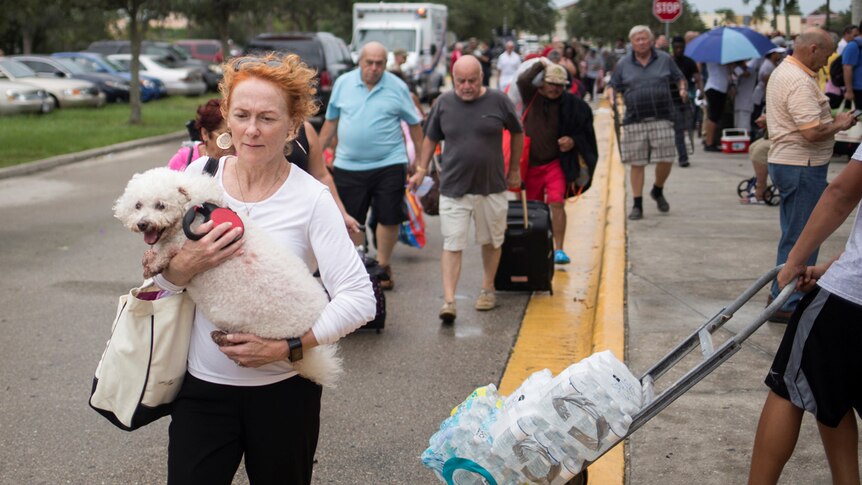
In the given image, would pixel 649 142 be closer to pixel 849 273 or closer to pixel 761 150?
pixel 761 150

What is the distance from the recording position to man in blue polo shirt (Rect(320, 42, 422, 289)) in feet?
27.3

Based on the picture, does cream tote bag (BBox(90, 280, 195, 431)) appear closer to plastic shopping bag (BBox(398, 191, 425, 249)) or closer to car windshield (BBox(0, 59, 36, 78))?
plastic shopping bag (BBox(398, 191, 425, 249))

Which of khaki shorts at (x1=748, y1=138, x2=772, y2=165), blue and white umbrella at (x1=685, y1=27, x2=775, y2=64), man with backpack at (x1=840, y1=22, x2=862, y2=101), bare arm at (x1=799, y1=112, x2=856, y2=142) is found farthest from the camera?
blue and white umbrella at (x1=685, y1=27, x2=775, y2=64)

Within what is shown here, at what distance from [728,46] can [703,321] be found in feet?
33.0

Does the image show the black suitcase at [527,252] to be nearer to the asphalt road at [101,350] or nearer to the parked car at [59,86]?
the asphalt road at [101,350]

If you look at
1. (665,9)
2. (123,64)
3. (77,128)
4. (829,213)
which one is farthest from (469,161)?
(123,64)

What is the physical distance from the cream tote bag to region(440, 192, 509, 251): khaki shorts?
4.62 meters

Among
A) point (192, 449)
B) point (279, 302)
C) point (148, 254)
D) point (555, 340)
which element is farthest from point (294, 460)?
point (555, 340)

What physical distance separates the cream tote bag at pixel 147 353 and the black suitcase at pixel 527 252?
17.1ft

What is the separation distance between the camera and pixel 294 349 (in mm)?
2975

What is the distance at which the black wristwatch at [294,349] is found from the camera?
2.97 meters

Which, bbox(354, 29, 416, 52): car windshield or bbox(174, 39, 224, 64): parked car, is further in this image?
bbox(174, 39, 224, 64): parked car

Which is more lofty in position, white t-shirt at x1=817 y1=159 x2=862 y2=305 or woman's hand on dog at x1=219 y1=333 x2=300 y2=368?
white t-shirt at x1=817 y1=159 x2=862 y2=305

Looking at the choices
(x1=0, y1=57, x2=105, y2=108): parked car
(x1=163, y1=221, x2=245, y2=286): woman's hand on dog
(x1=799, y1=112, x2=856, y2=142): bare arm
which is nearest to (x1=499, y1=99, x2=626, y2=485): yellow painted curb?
(x1=799, y1=112, x2=856, y2=142): bare arm
